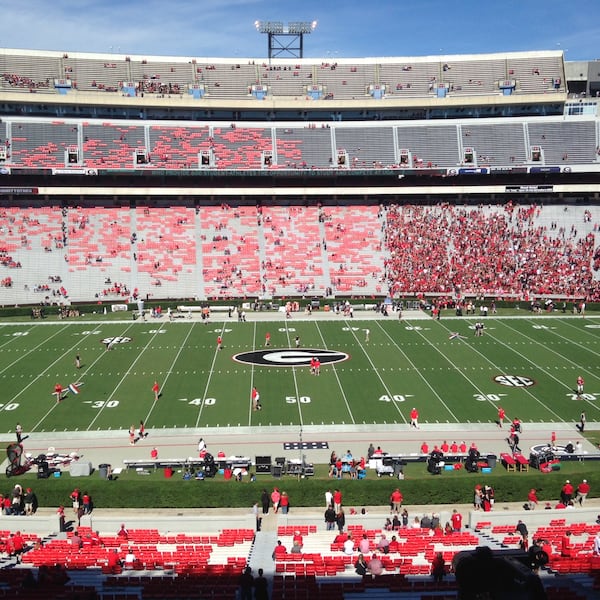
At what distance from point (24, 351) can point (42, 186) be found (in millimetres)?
24050

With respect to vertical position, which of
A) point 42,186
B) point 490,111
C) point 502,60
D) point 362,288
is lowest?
point 362,288

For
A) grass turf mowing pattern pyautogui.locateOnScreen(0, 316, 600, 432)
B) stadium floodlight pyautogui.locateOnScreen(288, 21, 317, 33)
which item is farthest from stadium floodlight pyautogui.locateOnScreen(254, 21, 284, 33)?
grass turf mowing pattern pyautogui.locateOnScreen(0, 316, 600, 432)

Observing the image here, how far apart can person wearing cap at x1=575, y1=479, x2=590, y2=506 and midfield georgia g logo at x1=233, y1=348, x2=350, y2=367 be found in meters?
16.1

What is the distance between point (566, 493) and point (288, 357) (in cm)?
1815

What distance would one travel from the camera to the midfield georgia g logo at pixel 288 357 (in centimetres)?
3481

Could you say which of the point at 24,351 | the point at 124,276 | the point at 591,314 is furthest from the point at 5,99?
the point at 591,314

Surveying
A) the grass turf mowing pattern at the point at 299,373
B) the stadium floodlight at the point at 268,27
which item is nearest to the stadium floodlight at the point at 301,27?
the stadium floodlight at the point at 268,27

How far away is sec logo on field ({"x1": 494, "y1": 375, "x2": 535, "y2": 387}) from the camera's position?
104ft

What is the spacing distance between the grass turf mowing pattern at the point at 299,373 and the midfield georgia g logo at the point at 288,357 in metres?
0.60

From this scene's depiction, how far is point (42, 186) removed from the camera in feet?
186

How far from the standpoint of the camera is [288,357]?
3581 cm

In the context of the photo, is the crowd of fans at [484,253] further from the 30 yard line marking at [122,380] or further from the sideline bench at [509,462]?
the sideline bench at [509,462]

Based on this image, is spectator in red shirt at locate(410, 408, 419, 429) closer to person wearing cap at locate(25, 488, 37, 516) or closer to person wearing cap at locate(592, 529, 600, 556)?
person wearing cap at locate(592, 529, 600, 556)

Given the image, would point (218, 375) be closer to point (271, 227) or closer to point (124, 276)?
point (124, 276)
